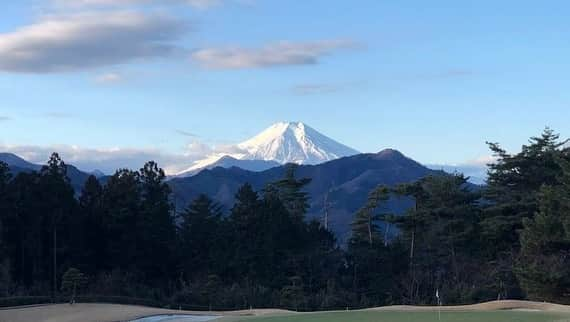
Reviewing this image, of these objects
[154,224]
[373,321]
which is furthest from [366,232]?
[373,321]

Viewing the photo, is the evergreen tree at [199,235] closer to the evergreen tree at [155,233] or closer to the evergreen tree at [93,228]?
the evergreen tree at [155,233]

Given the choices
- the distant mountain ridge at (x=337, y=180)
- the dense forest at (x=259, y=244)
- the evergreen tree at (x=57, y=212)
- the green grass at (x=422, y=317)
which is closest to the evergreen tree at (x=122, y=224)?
the dense forest at (x=259, y=244)

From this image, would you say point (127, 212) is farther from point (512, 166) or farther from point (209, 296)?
point (512, 166)

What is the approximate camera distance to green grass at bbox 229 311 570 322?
56.9 ft

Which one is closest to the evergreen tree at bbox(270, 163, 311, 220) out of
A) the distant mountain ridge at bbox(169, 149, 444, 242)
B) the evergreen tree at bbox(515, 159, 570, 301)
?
the evergreen tree at bbox(515, 159, 570, 301)

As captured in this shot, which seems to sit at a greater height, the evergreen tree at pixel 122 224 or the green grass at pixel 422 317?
the evergreen tree at pixel 122 224

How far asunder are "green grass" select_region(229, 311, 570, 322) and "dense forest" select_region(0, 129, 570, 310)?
11.2 meters

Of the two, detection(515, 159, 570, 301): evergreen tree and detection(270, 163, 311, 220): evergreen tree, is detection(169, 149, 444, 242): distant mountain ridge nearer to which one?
detection(270, 163, 311, 220): evergreen tree

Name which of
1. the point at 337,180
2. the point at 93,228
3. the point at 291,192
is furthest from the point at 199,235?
the point at 337,180

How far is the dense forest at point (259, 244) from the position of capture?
3359cm

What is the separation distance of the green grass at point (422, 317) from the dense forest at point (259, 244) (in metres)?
11.2

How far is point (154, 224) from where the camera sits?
38750 mm

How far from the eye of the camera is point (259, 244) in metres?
37.8

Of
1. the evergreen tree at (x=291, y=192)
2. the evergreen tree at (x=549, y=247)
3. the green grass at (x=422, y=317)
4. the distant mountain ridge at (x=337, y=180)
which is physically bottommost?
the green grass at (x=422, y=317)
